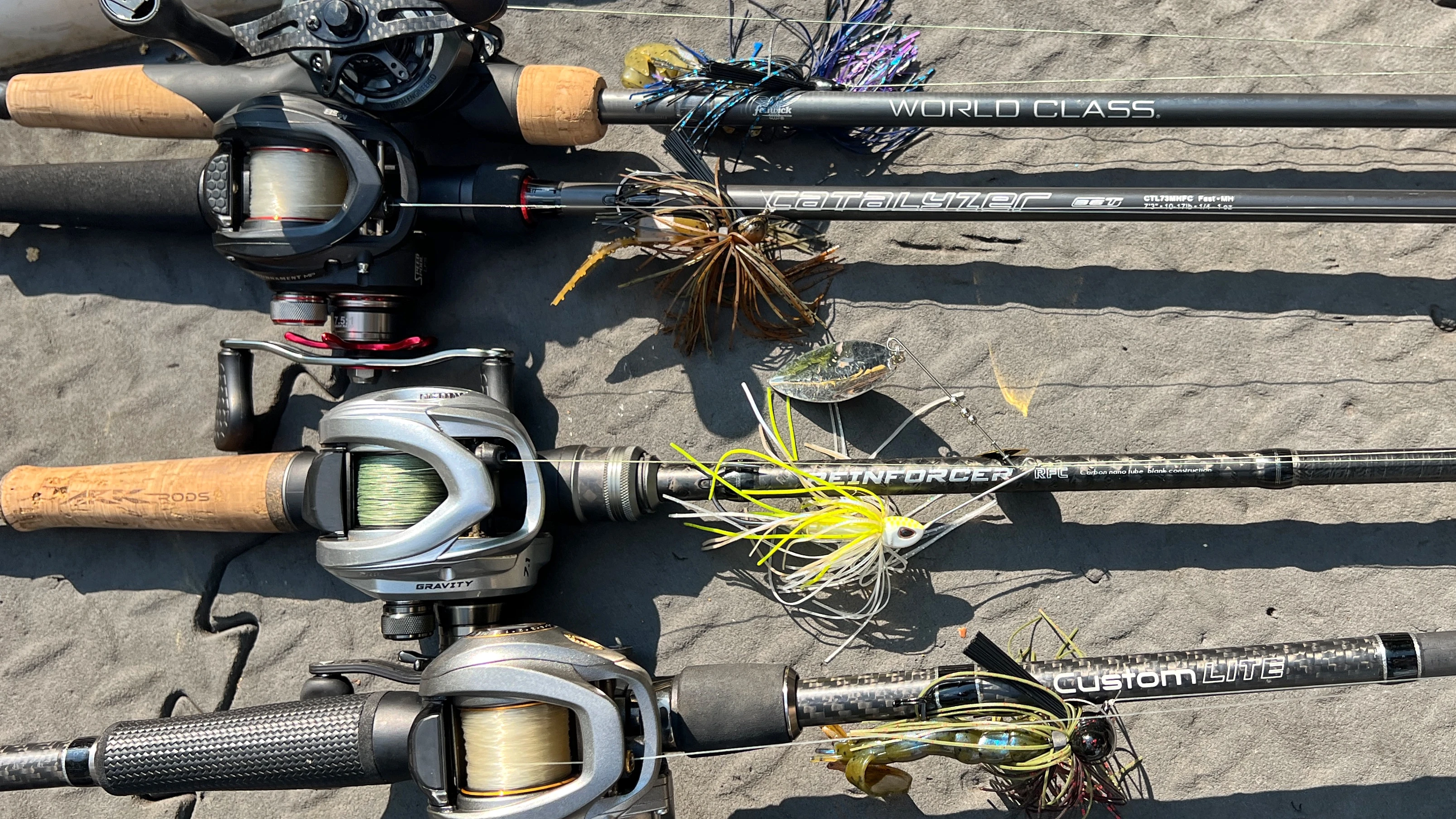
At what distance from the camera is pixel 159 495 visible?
104 inches

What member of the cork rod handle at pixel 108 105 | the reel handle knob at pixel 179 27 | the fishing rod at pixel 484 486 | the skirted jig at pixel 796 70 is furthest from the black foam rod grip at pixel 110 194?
the skirted jig at pixel 796 70

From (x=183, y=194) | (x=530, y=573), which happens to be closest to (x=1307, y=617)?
(x=530, y=573)

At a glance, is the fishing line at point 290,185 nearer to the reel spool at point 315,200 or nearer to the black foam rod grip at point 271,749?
the reel spool at point 315,200

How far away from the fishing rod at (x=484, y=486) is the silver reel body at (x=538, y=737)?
0.86ft

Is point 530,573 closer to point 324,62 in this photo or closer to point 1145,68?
point 324,62

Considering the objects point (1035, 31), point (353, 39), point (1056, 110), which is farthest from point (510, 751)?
point (1035, 31)

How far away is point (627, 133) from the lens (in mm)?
2928

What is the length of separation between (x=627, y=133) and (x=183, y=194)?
4.28 feet

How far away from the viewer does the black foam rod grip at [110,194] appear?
272 cm

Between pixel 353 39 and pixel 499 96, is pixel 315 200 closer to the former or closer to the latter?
pixel 353 39

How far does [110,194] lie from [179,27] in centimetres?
70

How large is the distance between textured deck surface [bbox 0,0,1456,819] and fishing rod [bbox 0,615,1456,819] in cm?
31

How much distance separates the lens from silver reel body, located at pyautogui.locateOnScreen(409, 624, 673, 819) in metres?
2.14

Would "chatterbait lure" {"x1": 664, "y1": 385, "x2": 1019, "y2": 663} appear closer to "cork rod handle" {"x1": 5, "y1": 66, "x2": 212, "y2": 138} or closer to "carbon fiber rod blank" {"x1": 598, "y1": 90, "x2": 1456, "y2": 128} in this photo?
"carbon fiber rod blank" {"x1": 598, "y1": 90, "x2": 1456, "y2": 128}
